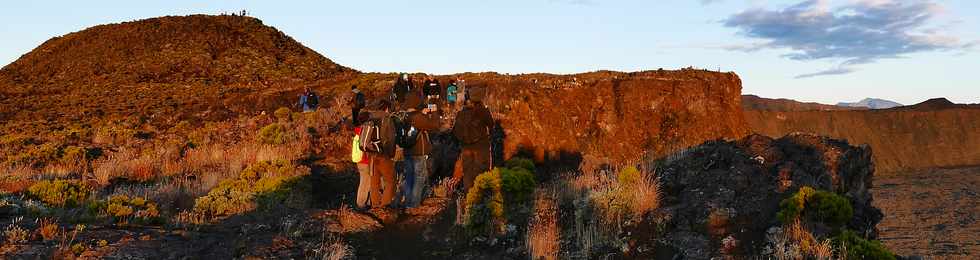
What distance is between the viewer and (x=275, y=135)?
60.8 feet

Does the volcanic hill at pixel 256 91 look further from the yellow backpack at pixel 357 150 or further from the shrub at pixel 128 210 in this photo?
the shrub at pixel 128 210

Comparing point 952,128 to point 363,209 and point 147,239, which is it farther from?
point 147,239

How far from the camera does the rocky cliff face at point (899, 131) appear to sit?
45.9 meters

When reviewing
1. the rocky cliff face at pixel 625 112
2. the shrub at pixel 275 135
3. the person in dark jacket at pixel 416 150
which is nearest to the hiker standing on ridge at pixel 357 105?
the shrub at pixel 275 135

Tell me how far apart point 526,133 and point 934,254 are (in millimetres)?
11285

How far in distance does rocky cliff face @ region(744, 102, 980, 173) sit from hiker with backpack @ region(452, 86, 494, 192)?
1643 inches

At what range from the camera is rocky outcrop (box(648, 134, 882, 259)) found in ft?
24.5

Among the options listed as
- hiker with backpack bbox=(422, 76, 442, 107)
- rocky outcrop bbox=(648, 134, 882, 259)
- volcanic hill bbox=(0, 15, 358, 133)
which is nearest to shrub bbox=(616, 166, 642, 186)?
rocky outcrop bbox=(648, 134, 882, 259)

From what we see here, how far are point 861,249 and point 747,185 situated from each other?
7.27 feet

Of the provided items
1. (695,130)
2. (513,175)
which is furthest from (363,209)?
(695,130)

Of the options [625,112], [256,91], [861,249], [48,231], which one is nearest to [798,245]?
[861,249]

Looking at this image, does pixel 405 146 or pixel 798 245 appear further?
pixel 405 146

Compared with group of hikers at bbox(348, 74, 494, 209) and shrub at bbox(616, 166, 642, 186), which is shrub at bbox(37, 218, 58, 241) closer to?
group of hikers at bbox(348, 74, 494, 209)

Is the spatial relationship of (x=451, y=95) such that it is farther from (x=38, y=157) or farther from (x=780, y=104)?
(x=780, y=104)
